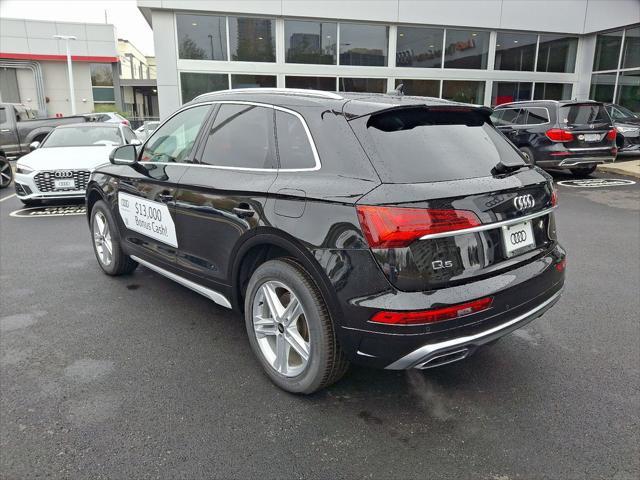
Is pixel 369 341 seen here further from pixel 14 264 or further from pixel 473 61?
pixel 473 61

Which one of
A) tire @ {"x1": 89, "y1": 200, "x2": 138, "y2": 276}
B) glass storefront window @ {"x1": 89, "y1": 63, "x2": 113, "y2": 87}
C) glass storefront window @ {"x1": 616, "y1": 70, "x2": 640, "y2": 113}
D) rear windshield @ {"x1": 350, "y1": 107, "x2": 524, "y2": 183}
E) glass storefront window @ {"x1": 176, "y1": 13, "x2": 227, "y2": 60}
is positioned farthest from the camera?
glass storefront window @ {"x1": 89, "y1": 63, "x2": 113, "y2": 87}

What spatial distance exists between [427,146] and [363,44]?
17.6 meters

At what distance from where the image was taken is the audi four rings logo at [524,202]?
2755 mm

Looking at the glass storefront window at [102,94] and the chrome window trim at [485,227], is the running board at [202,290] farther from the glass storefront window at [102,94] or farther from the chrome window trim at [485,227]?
the glass storefront window at [102,94]

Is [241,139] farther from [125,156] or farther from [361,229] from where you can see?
[125,156]

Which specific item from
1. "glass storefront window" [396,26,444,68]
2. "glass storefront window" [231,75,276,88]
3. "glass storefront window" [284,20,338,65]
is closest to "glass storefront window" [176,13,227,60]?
"glass storefront window" [231,75,276,88]

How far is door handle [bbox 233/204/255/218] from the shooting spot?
9.87 feet

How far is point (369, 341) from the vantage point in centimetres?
251

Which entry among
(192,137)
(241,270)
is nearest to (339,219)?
(241,270)

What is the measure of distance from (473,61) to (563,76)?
172 inches

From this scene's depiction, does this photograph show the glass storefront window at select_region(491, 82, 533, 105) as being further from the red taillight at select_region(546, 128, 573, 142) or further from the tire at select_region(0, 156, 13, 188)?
the tire at select_region(0, 156, 13, 188)

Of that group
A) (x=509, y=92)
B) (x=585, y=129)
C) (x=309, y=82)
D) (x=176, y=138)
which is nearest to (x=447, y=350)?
(x=176, y=138)

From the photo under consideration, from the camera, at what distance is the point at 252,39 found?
17797mm

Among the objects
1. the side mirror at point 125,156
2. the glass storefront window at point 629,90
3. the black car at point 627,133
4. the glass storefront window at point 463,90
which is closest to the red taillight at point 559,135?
the black car at point 627,133
